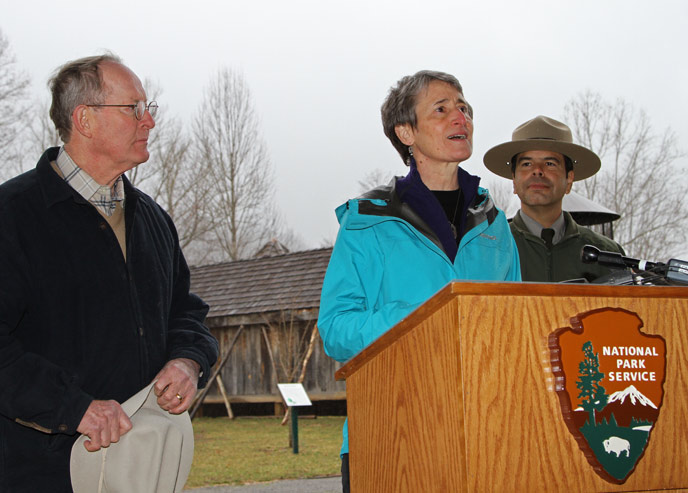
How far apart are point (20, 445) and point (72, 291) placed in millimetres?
523

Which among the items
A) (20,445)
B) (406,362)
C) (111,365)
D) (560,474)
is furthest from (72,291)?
(560,474)

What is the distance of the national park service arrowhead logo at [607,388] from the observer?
1.71m

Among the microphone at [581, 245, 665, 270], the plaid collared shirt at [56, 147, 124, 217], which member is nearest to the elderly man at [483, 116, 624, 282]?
the microphone at [581, 245, 665, 270]

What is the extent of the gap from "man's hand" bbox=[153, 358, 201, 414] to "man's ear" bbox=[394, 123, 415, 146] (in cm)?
123

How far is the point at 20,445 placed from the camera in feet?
8.29

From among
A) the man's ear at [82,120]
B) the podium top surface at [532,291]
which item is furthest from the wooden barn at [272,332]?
the podium top surface at [532,291]

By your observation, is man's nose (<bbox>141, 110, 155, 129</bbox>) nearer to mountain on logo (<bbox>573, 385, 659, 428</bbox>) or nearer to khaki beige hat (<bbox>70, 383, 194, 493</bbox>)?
khaki beige hat (<bbox>70, 383, 194, 493</bbox>)

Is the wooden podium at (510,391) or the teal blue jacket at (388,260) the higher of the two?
the teal blue jacket at (388,260)

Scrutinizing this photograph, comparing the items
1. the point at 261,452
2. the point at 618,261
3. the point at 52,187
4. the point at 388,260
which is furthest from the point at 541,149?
the point at 261,452

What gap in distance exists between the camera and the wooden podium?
5.49 ft

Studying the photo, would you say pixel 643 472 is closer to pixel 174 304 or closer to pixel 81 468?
pixel 81 468

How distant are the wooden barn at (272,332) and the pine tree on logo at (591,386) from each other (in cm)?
1604

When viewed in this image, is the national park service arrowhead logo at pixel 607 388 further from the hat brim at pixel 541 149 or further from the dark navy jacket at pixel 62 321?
the hat brim at pixel 541 149

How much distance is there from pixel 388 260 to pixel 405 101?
0.77 meters
